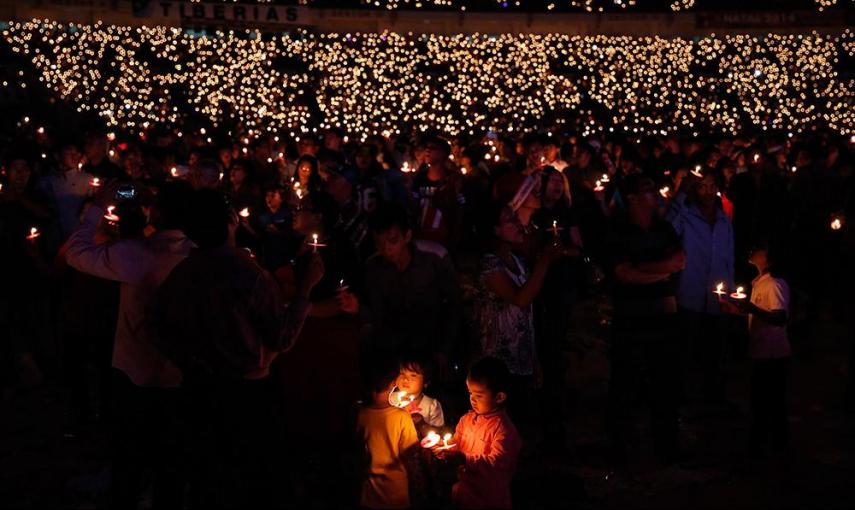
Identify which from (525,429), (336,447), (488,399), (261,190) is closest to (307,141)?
(261,190)

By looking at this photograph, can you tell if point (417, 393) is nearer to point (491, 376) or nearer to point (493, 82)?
point (491, 376)

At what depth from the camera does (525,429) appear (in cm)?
738

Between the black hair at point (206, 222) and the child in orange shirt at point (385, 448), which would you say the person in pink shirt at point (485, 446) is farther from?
the black hair at point (206, 222)

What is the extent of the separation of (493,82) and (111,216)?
18.9m

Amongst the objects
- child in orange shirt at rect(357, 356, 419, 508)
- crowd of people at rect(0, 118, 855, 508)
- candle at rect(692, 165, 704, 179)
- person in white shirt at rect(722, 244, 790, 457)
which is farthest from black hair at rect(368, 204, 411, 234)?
candle at rect(692, 165, 704, 179)

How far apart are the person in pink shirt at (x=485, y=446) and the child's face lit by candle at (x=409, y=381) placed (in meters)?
0.35

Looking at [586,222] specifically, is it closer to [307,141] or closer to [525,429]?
[525,429]

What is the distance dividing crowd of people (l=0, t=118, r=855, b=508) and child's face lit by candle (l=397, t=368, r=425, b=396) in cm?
2

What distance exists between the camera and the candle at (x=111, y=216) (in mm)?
5441

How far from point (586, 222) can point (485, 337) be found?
172 inches

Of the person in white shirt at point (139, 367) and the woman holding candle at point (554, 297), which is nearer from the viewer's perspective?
the person in white shirt at point (139, 367)

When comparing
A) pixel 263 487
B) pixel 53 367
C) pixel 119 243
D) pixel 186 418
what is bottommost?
pixel 53 367

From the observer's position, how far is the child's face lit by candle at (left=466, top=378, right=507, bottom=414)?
505cm

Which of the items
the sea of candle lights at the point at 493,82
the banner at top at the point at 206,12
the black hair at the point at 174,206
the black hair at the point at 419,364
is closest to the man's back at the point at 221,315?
the black hair at the point at 174,206
